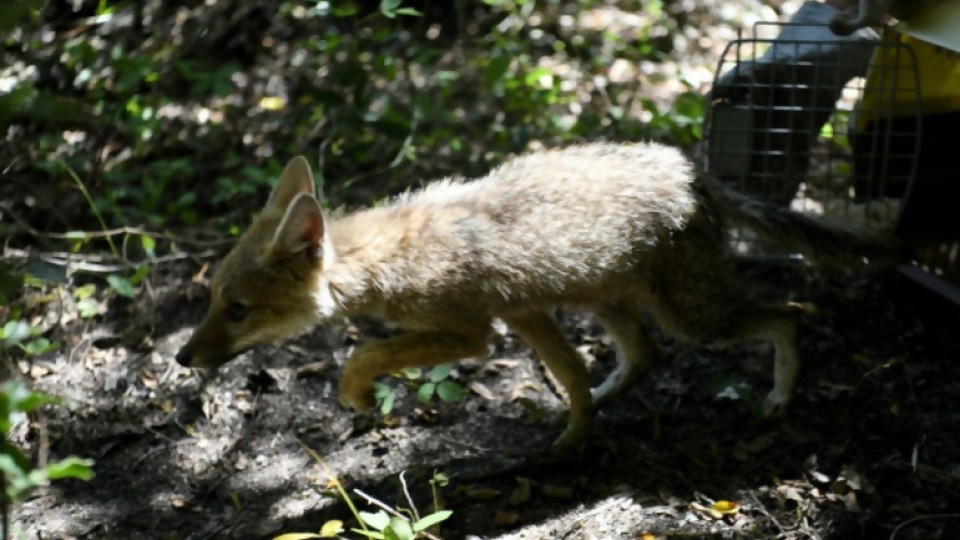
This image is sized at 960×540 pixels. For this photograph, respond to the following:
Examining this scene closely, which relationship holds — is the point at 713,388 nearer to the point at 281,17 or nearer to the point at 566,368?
the point at 566,368

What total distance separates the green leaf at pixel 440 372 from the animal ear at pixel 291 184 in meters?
1.05

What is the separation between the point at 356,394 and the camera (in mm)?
4781

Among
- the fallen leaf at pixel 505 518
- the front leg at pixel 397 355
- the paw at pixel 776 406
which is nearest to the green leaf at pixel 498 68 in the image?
the front leg at pixel 397 355

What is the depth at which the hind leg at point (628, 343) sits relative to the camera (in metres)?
5.37

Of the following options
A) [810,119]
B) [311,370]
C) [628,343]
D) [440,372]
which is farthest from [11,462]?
[810,119]

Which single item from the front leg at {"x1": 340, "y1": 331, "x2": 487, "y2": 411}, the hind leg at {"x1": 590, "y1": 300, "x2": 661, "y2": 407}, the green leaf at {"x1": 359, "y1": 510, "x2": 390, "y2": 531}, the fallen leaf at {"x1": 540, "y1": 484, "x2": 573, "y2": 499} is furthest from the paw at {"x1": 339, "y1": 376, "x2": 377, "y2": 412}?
the hind leg at {"x1": 590, "y1": 300, "x2": 661, "y2": 407}

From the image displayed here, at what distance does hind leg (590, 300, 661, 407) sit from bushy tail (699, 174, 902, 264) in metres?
0.67

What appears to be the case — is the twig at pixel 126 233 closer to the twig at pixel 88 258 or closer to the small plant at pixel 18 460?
the twig at pixel 88 258

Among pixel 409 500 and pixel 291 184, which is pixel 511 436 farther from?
pixel 291 184

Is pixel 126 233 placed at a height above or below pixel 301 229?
below

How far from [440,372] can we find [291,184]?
44.8 inches

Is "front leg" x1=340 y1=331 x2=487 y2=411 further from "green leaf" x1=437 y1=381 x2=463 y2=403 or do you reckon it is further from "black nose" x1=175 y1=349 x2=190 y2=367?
"black nose" x1=175 y1=349 x2=190 y2=367

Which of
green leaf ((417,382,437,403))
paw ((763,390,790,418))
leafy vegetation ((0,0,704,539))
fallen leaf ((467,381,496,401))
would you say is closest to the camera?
green leaf ((417,382,437,403))

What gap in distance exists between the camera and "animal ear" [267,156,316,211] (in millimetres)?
5000
